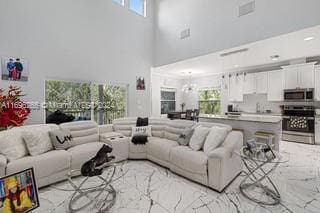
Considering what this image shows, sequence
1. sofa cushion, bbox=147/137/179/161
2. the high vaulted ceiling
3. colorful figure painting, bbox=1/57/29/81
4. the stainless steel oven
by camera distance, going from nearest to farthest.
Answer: sofa cushion, bbox=147/137/179/161
colorful figure painting, bbox=1/57/29/81
the high vaulted ceiling
the stainless steel oven

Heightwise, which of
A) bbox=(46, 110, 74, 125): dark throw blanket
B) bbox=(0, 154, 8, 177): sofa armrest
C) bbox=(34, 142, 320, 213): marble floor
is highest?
bbox=(46, 110, 74, 125): dark throw blanket

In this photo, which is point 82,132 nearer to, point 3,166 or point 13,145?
point 13,145

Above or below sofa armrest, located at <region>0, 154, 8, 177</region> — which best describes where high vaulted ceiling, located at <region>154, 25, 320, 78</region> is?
above

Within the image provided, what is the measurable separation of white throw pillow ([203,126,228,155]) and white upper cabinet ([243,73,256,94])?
4707 mm

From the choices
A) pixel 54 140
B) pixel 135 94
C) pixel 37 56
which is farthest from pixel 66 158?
pixel 135 94

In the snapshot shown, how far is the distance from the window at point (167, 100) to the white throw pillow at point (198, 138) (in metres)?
5.59

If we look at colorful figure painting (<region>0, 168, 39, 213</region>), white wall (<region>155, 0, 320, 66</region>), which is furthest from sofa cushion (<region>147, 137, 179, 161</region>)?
white wall (<region>155, 0, 320, 66</region>)

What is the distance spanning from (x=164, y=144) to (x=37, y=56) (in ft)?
12.2

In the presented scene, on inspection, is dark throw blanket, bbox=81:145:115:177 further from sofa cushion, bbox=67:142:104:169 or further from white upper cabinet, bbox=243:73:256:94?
white upper cabinet, bbox=243:73:256:94

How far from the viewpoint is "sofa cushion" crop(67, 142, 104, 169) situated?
2.97m

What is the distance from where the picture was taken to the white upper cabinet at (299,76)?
532cm

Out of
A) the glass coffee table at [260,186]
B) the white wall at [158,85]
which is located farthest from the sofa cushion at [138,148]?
the white wall at [158,85]

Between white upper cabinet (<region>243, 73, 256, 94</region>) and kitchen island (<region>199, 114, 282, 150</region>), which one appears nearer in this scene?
kitchen island (<region>199, 114, 282, 150</region>)

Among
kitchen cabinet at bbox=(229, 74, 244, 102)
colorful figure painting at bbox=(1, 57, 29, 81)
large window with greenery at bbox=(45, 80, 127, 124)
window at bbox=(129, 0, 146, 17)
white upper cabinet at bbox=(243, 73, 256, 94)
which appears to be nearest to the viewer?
colorful figure painting at bbox=(1, 57, 29, 81)
